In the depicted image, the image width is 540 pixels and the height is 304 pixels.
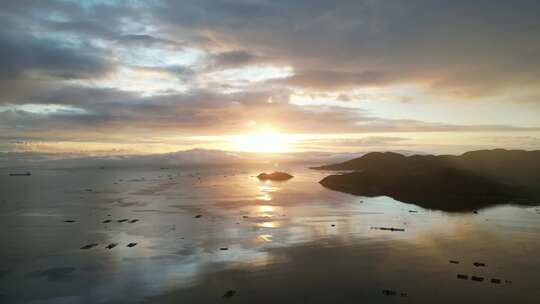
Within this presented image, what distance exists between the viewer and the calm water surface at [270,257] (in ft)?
124

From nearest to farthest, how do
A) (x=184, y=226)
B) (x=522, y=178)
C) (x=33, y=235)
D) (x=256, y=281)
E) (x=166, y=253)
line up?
(x=256, y=281) < (x=166, y=253) < (x=33, y=235) < (x=184, y=226) < (x=522, y=178)

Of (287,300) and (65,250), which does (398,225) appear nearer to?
(287,300)

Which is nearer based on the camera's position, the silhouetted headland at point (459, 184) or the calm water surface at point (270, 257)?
the calm water surface at point (270, 257)

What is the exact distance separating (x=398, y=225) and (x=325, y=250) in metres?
28.4

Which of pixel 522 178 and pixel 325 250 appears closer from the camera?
pixel 325 250

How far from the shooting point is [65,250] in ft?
183

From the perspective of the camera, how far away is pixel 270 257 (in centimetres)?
5088

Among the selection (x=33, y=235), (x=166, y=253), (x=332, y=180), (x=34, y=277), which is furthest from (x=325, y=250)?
(x=332, y=180)

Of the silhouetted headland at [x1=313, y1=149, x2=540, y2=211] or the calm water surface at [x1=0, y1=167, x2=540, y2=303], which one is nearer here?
the calm water surface at [x1=0, y1=167, x2=540, y2=303]

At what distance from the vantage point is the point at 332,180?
19100 cm

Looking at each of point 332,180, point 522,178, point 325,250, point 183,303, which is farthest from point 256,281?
point 522,178

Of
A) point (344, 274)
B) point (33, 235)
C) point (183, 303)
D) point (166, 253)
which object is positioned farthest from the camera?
point (33, 235)

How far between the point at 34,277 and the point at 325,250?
1443 inches

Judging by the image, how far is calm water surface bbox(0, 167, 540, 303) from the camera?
37.9 m
